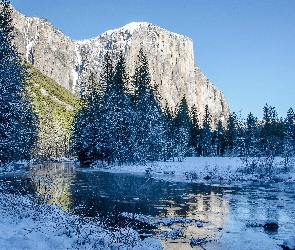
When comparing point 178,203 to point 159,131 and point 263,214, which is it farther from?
point 159,131

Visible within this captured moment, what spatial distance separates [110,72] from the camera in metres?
57.7

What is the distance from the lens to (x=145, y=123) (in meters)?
53.0

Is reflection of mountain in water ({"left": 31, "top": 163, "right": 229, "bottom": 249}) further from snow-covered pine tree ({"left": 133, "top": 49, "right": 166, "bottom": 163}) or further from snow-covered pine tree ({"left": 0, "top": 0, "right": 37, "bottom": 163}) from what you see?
snow-covered pine tree ({"left": 133, "top": 49, "right": 166, "bottom": 163})

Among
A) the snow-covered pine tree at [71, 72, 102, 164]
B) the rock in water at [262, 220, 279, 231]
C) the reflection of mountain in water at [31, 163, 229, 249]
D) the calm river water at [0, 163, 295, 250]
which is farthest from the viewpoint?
the snow-covered pine tree at [71, 72, 102, 164]

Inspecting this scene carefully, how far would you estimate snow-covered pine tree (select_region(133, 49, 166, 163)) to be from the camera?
2020 inches

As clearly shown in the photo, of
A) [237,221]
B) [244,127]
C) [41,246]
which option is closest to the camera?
[41,246]

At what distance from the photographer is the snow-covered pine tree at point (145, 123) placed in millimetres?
51312

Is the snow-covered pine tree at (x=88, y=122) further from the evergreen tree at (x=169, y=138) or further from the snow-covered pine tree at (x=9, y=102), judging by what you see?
the snow-covered pine tree at (x=9, y=102)

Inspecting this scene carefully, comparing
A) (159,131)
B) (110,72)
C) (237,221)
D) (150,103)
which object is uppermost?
(110,72)

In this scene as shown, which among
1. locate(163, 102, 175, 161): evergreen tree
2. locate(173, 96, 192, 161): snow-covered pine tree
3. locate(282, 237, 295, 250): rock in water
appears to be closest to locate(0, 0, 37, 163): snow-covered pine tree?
locate(282, 237, 295, 250): rock in water

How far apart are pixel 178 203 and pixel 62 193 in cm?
734

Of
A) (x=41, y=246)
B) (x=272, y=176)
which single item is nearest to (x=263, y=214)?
(x=41, y=246)

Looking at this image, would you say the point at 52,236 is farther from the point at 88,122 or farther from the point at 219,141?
the point at 219,141

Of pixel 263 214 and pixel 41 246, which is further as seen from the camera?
pixel 263 214
